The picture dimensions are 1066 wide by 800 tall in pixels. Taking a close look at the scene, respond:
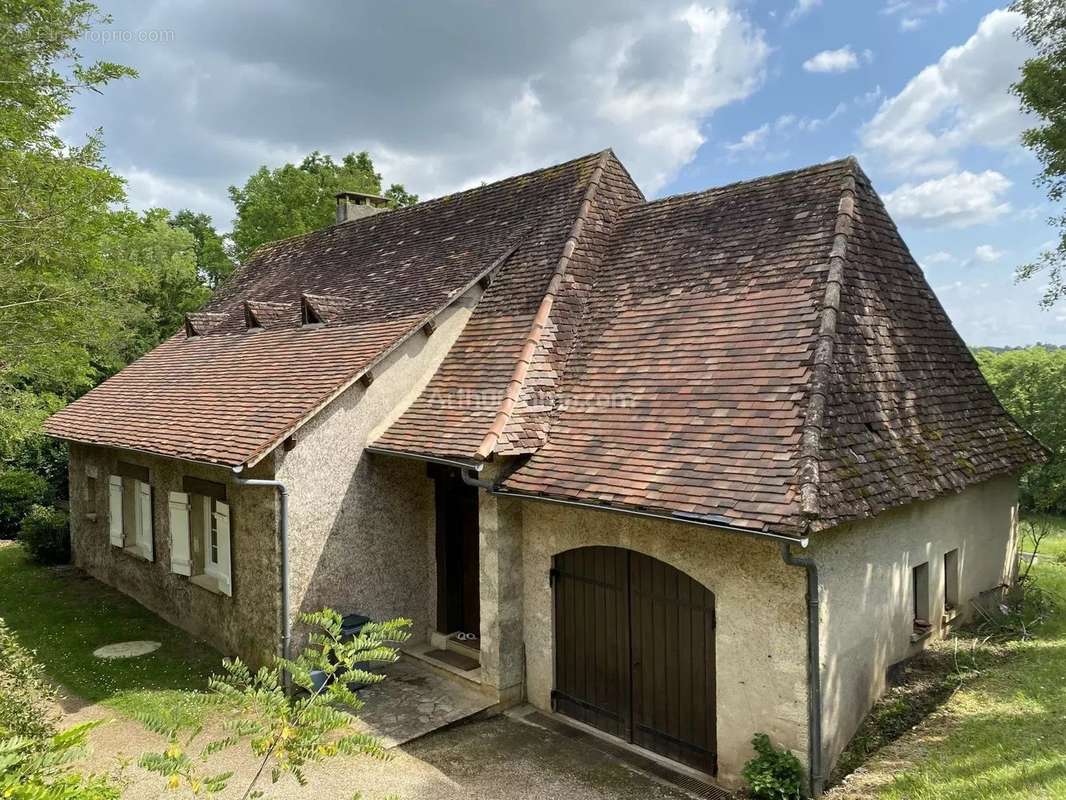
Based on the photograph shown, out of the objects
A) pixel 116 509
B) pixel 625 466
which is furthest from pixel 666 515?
pixel 116 509

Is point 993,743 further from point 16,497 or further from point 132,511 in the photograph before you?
point 16,497

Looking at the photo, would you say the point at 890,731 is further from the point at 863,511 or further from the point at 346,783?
the point at 346,783

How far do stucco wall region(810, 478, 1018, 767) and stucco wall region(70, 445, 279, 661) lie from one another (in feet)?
21.9

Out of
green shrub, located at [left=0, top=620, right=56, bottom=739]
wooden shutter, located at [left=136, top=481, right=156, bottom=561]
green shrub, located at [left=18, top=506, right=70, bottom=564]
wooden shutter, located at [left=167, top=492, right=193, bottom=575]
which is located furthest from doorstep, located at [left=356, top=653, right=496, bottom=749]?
green shrub, located at [left=18, top=506, right=70, bottom=564]

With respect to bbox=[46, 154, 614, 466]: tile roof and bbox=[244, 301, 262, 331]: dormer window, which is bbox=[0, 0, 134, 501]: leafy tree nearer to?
bbox=[46, 154, 614, 466]: tile roof

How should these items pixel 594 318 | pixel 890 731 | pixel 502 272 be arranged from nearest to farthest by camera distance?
pixel 890 731, pixel 594 318, pixel 502 272

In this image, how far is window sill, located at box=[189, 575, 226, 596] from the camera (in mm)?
10625

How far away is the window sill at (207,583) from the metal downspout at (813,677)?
8.18 meters

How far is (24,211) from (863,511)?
12.6m

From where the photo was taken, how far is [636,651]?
7.87 m

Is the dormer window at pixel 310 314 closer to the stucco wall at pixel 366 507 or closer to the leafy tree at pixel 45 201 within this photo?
the stucco wall at pixel 366 507

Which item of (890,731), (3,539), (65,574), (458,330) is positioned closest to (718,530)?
(890,731)

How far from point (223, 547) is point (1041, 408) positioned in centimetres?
2245

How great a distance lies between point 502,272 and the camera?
11.8 m
